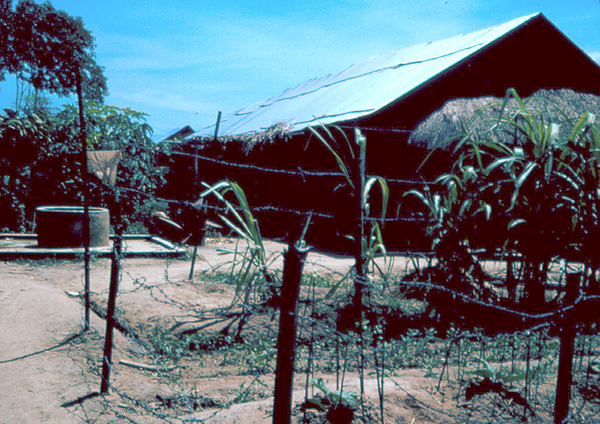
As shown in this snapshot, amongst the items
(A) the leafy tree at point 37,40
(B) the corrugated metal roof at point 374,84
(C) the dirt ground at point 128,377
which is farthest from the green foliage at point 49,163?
(A) the leafy tree at point 37,40

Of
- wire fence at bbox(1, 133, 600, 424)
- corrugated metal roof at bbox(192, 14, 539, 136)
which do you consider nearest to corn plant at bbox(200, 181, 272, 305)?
wire fence at bbox(1, 133, 600, 424)

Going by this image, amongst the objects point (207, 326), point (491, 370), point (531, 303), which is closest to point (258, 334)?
point (207, 326)

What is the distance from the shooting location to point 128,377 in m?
2.74

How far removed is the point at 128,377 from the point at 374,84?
8.80 m

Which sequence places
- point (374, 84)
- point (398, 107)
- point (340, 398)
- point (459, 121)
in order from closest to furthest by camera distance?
point (340, 398) < point (459, 121) < point (398, 107) < point (374, 84)

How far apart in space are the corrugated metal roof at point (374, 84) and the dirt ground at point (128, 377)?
192 inches

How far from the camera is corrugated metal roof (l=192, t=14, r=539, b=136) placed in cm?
870

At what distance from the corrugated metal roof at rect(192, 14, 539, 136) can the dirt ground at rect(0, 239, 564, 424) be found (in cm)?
487

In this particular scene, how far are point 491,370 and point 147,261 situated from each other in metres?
5.36

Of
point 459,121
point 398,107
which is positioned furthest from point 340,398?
point 398,107

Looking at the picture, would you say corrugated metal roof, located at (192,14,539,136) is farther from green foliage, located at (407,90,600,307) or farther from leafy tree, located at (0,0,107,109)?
leafy tree, located at (0,0,107,109)

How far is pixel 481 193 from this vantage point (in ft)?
11.9

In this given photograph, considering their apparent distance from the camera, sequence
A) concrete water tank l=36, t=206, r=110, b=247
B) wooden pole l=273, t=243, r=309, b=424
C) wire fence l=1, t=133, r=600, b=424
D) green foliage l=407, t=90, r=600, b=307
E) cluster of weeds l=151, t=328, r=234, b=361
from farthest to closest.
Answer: concrete water tank l=36, t=206, r=110, b=247 → cluster of weeds l=151, t=328, r=234, b=361 → green foliage l=407, t=90, r=600, b=307 → wire fence l=1, t=133, r=600, b=424 → wooden pole l=273, t=243, r=309, b=424

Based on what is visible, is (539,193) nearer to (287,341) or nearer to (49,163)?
(287,341)
